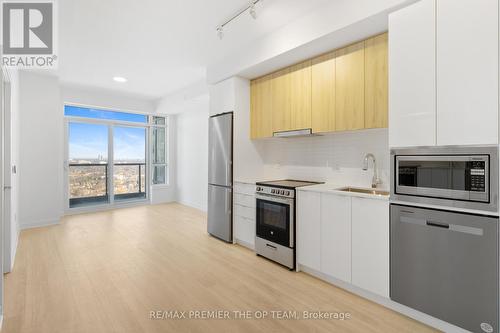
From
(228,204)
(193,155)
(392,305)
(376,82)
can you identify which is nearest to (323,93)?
(376,82)

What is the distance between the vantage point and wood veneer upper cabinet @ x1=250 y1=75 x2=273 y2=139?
3631 mm

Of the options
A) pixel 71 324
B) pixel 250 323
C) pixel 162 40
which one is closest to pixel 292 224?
pixel 250 323

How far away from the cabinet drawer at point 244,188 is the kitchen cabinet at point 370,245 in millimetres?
1498

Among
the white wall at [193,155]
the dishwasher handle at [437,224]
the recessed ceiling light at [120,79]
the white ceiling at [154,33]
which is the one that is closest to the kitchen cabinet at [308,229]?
the dishwasher handle at [437,224]

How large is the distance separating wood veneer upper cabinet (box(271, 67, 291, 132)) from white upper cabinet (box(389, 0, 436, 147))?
138 cm

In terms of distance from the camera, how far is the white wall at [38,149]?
4.58m

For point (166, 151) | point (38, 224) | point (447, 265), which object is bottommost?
point (38, 224)

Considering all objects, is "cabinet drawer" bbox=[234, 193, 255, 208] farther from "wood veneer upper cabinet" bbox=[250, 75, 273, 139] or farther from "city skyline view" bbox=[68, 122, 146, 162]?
"city skyline view" bbox=[68, 122, 146, 162]

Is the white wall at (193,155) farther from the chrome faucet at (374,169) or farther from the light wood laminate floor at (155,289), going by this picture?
the chrome faucet at (374,169)

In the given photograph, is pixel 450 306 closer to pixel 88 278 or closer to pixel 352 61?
pixel 352 61

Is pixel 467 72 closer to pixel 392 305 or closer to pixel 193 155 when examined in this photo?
pixel 392 305

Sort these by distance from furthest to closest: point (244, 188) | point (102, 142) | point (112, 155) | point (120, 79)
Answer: point (112, 155) < point (102, 142) < point (120, 79) < point (244, 188)

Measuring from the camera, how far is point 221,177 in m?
4.00

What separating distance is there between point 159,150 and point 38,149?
2.88 metres
